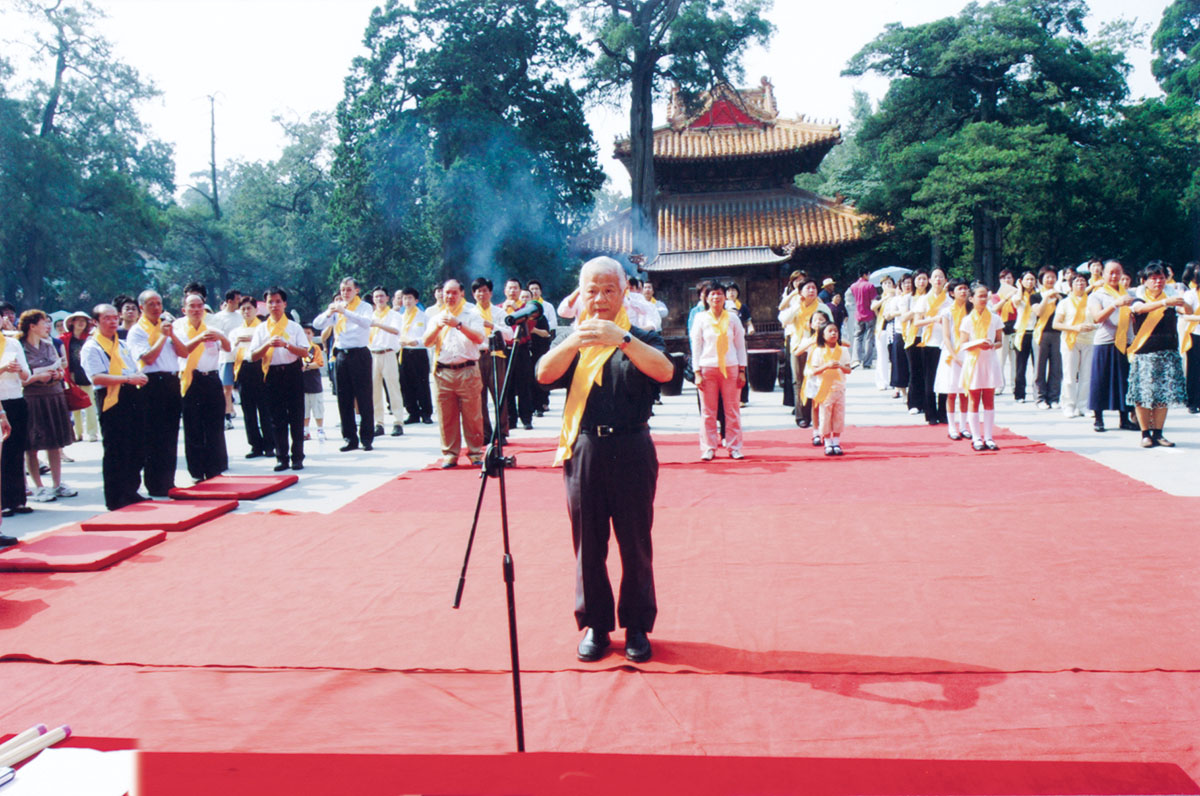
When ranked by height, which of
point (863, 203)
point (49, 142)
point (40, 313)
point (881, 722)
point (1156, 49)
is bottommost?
point (881, 722)

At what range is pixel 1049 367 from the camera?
10656mm

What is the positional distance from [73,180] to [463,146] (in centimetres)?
1102

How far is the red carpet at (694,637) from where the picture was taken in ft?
9.06

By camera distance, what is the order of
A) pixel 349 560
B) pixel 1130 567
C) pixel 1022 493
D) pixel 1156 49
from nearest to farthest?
pixel 1130 567 < pixel 349 560 < pixel 1022 493 < pixel 1156 49

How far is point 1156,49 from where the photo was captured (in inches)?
1266

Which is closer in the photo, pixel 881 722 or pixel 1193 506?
pixel 881 722

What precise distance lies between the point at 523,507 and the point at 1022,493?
3.35m

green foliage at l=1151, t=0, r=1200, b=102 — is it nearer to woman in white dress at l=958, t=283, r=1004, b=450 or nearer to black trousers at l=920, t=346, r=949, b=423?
black trousers at l=920, t=346, r=949, b=423

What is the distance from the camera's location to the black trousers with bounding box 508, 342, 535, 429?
1017 centimetres

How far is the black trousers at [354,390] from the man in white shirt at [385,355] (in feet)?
1.52

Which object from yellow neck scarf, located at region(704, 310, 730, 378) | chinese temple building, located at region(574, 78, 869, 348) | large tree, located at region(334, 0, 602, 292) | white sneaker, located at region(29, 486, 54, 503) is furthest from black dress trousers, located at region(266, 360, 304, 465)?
large tree, located at region(334, 0, 602, 292)

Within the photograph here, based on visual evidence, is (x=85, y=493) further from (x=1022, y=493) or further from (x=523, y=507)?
(x=1022, y=493)

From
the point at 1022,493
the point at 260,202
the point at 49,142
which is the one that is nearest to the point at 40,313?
the point at 1022,493

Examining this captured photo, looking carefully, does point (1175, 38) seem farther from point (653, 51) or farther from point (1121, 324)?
point (1121, 324)
